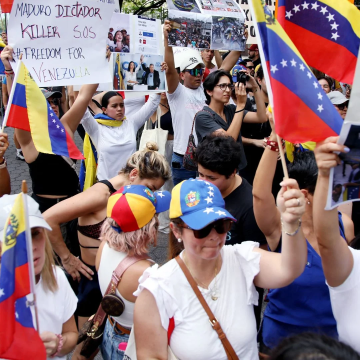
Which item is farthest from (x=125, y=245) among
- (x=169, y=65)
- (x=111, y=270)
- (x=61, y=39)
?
(x=169, y=65)

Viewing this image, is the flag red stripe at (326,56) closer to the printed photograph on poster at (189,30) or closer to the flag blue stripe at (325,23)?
the flag blue stripe at (325,23)

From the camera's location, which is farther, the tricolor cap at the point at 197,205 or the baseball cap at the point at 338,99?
the baseball cap at the point at 338,99

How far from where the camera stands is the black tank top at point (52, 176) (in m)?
3.36

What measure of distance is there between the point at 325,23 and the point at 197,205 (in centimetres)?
119

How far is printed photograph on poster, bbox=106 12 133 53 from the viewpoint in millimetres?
4062

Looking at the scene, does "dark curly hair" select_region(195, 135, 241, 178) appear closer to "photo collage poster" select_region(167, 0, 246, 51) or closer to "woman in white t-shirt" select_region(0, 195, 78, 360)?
"woman in white t-shirt" select_region(0, 195, 78, 360)

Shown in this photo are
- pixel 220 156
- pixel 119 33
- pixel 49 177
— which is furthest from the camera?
pixel 119 33

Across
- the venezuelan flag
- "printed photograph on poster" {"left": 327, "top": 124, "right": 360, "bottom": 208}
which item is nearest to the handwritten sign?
the venezuelan flag

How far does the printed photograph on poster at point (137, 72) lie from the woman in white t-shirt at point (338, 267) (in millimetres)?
2874

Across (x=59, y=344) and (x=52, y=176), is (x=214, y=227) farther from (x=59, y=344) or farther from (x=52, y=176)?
(x=52, y=176)

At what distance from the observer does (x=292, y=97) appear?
1716 mm

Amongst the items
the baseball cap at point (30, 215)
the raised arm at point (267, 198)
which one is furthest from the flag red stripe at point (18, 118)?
the raised arm at point (267, 198)

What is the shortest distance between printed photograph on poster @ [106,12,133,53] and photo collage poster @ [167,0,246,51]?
0.43 m

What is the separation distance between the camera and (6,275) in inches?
59.9
